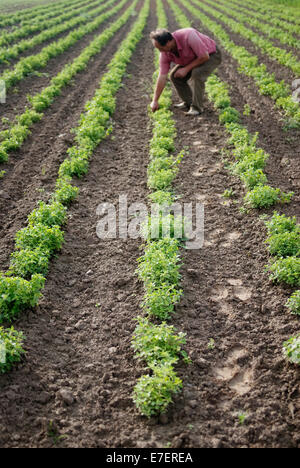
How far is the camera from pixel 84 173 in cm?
763

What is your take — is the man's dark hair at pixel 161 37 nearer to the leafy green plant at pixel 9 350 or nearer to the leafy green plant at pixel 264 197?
the leafy green plant at pixel 264 197

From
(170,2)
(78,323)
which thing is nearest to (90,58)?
(78,323)

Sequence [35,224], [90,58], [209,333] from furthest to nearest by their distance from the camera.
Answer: [90,58] < [35,224] < [209,333]

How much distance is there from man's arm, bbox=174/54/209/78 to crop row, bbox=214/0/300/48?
377 inches

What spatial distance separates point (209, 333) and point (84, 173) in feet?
14.6

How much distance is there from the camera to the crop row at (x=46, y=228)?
445 cm

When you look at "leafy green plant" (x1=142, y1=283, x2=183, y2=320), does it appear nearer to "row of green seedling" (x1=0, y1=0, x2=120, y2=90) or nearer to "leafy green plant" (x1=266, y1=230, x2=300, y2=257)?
"leafy green plant" (x1=266, y1=230, x2=300, y2=257)

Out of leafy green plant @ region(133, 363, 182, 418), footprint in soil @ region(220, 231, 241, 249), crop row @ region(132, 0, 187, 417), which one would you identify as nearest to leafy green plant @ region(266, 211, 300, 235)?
footprint in soil @ region(220, 231, 241, 249)

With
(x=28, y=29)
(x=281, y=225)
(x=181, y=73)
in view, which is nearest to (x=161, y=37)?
(x=181, y=73)

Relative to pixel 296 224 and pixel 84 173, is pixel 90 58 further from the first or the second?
pixel 296 224

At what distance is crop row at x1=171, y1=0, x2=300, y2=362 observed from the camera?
475 centimetres

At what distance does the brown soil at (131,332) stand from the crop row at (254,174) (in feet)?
0.75

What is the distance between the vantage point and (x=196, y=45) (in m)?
8.17

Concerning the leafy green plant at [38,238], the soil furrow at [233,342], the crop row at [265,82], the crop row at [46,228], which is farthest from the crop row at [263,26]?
the leafy green plant at [38,238]
